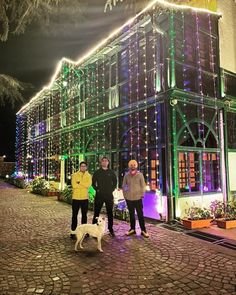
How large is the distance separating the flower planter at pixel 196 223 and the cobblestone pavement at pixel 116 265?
0.79 meters

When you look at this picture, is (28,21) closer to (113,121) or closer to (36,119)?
(113,121)

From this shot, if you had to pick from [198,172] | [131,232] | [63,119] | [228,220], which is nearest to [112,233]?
[131,232]

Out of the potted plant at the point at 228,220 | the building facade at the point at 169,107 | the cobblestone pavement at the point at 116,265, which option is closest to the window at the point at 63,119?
the building facade at the point at 169,107

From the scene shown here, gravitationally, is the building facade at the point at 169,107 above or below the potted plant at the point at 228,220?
above

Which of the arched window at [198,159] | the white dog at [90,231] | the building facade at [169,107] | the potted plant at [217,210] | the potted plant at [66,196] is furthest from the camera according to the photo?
the potted plant at [66,196]

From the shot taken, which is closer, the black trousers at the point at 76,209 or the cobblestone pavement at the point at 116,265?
the cobblestone pavement at the point at 116,265

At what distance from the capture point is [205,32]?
10867 mm

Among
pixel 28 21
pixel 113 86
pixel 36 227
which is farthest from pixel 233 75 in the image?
pixel 36 227

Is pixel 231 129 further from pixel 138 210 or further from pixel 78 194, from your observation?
pixel 78 194

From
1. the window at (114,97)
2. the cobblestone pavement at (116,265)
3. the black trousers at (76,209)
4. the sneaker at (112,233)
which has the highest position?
the window at (114,97)

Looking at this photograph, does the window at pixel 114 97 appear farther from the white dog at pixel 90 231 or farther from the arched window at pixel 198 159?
the white dog at pixel 90 231

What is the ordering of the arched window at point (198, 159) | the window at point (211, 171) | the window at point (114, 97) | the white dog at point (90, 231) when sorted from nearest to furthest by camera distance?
the white dog at point (90, 231) → the arched window at point (198, 159) → the window at point (211, 171) → the window at point (114, 97)

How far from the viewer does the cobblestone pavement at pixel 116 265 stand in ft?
13.8

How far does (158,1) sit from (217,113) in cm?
582
